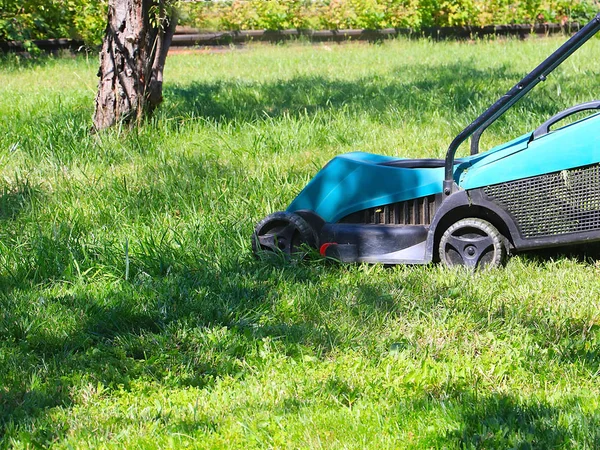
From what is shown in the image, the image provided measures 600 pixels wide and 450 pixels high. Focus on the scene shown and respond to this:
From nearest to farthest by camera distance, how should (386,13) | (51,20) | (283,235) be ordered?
(283,235)
(51,20)
(386,13)

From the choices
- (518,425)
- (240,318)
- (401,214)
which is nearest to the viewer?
(518,425)

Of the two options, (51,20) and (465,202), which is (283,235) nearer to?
(465,202)

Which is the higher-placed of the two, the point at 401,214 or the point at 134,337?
the point at 401,214

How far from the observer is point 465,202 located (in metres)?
3.65

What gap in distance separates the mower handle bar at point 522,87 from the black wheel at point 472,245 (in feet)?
0.59

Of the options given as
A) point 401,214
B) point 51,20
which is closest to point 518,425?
point 401,214

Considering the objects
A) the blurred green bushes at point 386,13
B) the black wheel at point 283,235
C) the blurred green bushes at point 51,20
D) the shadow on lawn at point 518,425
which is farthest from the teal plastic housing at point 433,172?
the blurred green bushes at point 386,13

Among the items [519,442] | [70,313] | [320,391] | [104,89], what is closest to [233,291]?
[70,313]

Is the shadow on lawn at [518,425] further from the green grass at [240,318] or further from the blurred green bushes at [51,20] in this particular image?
the blurred green bushes at [51,20]

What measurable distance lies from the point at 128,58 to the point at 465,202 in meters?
3.21

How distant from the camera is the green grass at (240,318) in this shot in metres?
2.56

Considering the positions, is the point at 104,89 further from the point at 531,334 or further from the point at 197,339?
the point at 531,334

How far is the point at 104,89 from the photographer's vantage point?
236 inches

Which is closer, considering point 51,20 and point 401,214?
point 401,214
